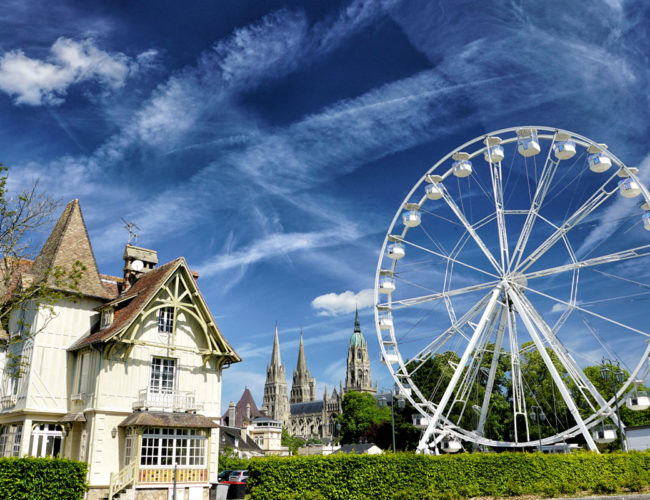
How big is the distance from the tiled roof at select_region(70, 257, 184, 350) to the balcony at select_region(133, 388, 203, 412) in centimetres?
313

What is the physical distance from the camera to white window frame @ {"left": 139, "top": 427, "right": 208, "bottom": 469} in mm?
26172

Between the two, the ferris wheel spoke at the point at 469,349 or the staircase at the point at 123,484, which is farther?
the ferris wheel spoke at the point at 469,349

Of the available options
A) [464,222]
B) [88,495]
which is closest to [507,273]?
[464,222]

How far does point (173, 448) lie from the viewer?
87.8ft

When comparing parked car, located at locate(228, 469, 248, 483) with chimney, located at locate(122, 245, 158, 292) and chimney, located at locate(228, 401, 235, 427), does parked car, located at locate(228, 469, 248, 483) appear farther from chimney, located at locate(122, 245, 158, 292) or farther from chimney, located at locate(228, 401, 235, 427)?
chimney, located at locate(228, 401, 235, 427)

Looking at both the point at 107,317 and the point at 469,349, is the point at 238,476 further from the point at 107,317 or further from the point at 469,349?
the point at 469,349

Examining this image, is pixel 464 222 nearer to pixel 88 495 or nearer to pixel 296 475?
pixel 296 475

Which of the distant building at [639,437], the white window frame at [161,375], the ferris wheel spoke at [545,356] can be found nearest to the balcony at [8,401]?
the white window frame at [161,375]

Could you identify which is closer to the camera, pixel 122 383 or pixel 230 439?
pixel 122 383

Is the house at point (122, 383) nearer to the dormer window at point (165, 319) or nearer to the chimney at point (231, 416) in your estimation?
the dormer window at point (165, 319)

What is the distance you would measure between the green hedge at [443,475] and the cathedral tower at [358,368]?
529 feet

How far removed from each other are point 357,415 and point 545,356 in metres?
91.8

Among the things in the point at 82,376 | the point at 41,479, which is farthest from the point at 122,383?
the point at 41,479

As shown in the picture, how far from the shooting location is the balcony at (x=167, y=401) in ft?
88.4
